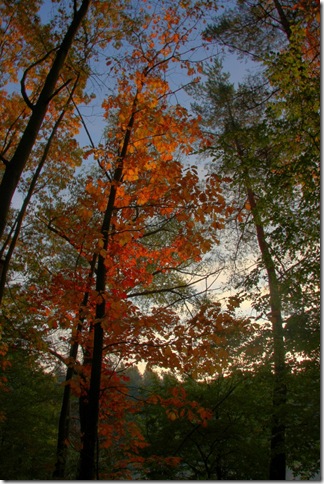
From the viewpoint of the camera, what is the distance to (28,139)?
274 cm

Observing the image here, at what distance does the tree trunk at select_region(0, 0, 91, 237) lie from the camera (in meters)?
2.47

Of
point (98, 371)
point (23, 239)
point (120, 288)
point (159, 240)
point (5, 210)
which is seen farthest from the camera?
point (159, 240)

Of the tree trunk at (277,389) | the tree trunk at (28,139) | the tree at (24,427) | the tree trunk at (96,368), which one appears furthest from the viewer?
the tree at (24,427)

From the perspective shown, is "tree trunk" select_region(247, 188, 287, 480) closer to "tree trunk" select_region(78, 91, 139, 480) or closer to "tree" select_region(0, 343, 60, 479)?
"tree trunk" select_region(78, 91, 139, 480)

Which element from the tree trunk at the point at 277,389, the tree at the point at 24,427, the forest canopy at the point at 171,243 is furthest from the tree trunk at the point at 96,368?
the tree at the point at 24,427

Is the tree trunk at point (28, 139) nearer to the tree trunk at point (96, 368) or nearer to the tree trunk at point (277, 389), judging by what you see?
the tree trunk at point (96, 368)

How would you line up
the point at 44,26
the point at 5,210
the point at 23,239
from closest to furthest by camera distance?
the point at 5,210, the point at 44,26, the point at 23,239

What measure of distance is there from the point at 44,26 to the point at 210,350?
398 cm

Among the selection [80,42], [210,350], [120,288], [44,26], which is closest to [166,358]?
[210,350]

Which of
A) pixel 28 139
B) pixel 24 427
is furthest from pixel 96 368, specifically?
pixel 24 427

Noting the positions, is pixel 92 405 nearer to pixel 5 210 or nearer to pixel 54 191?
pixel 5 210

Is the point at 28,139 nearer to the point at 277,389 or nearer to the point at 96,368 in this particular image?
the point at 96,368

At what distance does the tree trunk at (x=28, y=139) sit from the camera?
8.10 ft

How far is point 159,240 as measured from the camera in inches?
275
